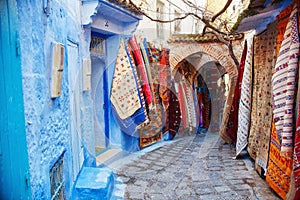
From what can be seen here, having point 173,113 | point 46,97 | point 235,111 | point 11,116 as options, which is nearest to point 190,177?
point 235,111

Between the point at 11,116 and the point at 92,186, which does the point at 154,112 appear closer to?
the point at 92,186

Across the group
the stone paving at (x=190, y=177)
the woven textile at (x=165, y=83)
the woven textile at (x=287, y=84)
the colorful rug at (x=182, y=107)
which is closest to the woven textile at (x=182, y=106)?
the colorful rug at (x=182, y=107)

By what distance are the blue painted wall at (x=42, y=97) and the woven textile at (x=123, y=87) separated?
2146 mm

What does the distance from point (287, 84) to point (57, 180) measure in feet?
8.87

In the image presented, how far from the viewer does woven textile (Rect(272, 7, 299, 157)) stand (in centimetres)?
295

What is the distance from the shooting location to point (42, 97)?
7.27ft

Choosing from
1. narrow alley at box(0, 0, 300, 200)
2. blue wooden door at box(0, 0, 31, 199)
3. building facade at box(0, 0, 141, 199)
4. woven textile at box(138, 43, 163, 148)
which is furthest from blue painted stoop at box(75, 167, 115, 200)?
woven textile at box(138, 43, 163, 148)

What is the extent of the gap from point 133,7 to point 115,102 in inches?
73.2

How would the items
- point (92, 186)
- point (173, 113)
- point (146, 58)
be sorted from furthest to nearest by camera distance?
1. point (173, 113)
2. point (146, 58)
3. point (92, 186)

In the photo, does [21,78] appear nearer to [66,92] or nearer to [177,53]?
[66,92]

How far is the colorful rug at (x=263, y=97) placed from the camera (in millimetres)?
4172

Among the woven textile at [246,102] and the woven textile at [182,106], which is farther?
the woven textile at [182,106]

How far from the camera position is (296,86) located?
119 inches

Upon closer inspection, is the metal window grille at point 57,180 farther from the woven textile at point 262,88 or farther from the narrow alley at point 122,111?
the woven textile at point 262,88
